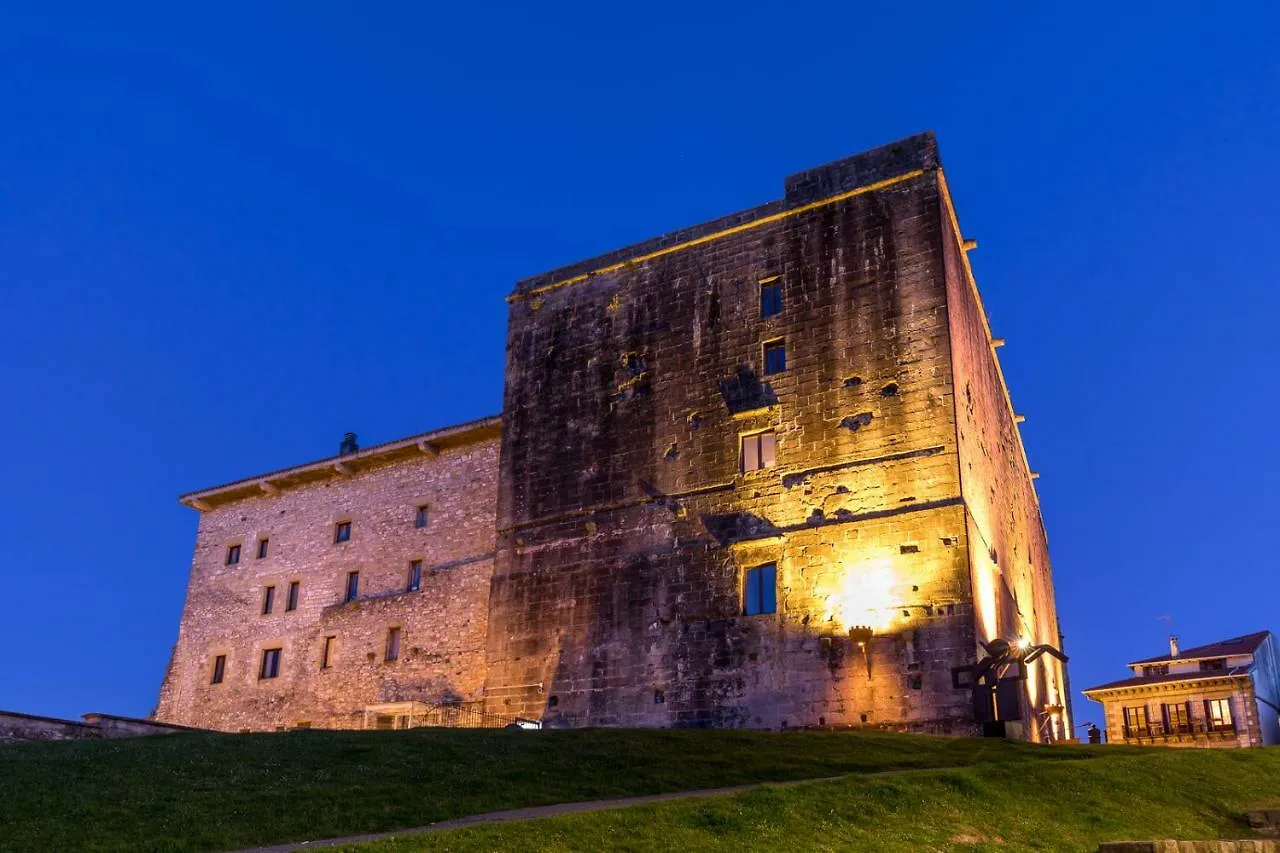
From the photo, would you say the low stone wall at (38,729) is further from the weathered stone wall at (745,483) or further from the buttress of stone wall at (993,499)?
the buttress of stone wall at (993,499)

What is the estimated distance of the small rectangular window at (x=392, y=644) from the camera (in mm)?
34781

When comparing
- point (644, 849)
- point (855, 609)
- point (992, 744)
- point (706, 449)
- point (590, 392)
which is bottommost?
point (644, 849)

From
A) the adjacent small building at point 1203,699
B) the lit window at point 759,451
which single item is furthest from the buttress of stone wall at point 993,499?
the adjacent small building at point 1203,699

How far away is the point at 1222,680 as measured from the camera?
46406mm

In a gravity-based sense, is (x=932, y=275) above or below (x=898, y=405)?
above

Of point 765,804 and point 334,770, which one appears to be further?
point 334,770

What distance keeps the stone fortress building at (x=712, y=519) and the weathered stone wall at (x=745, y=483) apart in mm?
70

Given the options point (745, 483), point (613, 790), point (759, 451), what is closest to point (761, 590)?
point (745, 483)

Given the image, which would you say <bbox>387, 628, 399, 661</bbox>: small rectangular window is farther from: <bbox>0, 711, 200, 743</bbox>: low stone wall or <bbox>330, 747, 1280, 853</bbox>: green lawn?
<bbox>330, 747, 1280, 853</bbox>: green lawn

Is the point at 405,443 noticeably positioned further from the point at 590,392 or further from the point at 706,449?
the point at 706,449

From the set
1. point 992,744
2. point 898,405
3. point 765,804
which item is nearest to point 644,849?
point 765,804

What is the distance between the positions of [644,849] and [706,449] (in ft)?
59.8

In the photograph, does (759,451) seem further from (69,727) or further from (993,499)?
(69,727)

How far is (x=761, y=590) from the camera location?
2738cm
